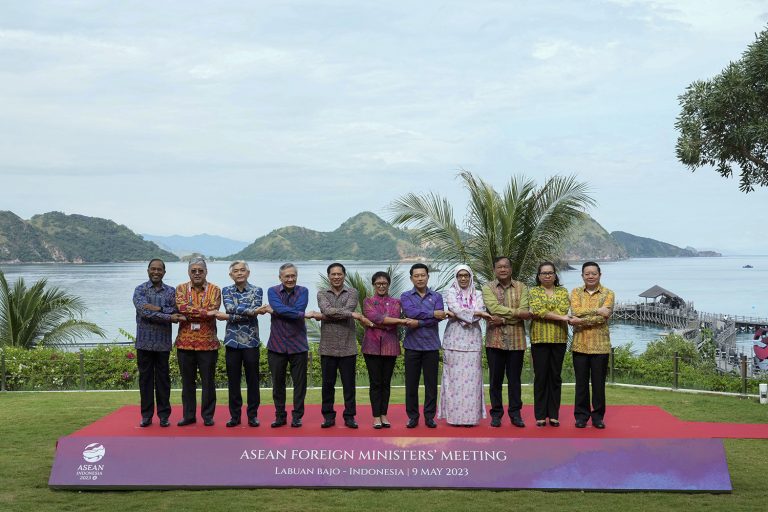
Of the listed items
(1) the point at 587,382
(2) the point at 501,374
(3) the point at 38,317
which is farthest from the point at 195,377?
(3) the point at 38,317

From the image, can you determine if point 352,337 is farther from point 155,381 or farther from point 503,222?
point 503,222

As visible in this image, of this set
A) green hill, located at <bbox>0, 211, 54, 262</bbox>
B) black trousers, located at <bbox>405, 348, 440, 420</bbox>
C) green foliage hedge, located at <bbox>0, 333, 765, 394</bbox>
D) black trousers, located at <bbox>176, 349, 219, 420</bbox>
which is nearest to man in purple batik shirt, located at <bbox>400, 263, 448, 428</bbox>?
black trousers, located at <bbox>405, 348, 440, 420</bbox>

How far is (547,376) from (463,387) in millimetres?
746

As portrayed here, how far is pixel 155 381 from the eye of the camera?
7.09 meters

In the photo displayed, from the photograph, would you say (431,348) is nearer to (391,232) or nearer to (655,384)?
(655,384)

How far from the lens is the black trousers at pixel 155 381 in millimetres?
7031

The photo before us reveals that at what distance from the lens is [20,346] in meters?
14.5

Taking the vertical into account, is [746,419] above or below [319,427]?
below

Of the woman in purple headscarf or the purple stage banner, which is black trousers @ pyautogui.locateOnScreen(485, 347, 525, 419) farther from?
the purple stage banner

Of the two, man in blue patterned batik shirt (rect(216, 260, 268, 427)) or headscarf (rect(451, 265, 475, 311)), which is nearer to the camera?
man in blue patterned batik shirt (rect(216, 260, 268, 427))

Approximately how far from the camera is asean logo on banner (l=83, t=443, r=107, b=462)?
6426 mm

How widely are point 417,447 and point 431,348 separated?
35.0 inches

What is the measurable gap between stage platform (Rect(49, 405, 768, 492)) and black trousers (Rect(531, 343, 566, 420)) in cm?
48

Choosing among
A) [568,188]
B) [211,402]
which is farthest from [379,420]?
[568,188]
